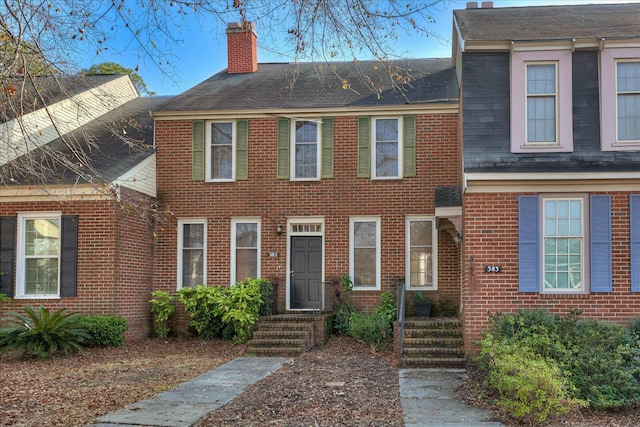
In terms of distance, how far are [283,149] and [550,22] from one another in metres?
6.55

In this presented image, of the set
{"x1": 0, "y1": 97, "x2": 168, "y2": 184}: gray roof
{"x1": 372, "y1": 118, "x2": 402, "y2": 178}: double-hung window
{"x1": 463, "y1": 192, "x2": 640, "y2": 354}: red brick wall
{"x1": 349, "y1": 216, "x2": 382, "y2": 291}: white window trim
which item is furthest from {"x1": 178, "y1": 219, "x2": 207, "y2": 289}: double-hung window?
{"x1": 463, "y1": 192, "x2": 640, "y2": 354}: red brick wall

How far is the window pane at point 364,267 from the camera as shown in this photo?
53.0 ft

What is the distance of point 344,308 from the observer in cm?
1573

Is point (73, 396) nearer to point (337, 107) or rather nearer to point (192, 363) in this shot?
point (192, 363)

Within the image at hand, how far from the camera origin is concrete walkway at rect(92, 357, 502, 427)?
310 inches

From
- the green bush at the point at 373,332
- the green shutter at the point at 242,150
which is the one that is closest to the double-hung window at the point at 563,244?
the green bush at the point at 373,332

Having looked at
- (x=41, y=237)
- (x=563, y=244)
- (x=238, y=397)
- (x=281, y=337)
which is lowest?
(x=238, y=397)

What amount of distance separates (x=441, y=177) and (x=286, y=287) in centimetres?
446

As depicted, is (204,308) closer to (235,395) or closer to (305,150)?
(305,150)

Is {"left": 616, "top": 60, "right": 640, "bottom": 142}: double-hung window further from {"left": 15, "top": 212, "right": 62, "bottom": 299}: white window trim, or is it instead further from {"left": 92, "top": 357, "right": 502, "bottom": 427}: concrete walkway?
{"left": 15, "top": 212, "right": 62, "bottom": 299}: white window trim

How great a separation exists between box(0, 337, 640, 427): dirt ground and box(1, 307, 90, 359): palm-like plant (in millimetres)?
250

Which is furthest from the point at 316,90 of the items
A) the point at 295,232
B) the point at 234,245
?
the point at 234,245

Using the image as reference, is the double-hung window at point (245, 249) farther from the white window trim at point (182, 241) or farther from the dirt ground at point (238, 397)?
the dirt ground at point (238, 397)

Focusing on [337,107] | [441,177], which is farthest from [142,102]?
[441,177]
